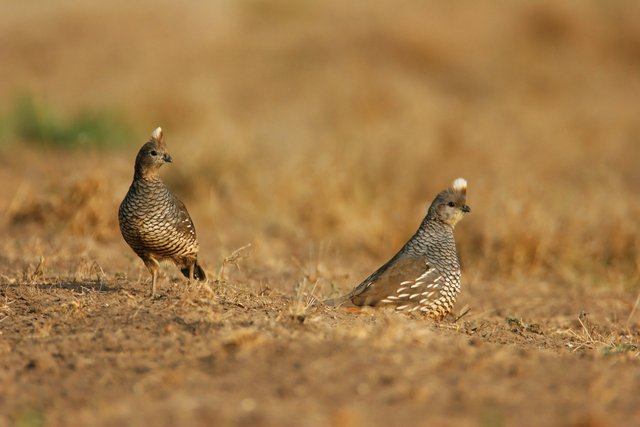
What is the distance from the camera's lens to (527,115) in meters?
17.8

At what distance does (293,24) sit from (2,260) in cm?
1640

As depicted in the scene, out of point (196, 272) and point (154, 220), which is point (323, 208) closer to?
point (196, 272)

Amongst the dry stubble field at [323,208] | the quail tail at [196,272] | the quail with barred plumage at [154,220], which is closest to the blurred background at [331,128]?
the dry stubble field at [323,208]

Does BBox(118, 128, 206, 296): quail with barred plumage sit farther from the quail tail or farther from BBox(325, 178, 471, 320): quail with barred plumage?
BBox(325, 178, 471, 320): quail with barred plumage

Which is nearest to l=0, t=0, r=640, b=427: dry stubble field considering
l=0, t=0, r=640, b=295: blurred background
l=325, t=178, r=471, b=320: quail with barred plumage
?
l=0, t=0, r=640, b=295: blurred background

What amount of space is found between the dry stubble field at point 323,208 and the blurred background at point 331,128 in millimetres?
47

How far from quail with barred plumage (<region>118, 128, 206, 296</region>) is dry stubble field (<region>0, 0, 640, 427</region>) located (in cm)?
28

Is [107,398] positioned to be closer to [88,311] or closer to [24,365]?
[24,365]

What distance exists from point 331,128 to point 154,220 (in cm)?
1019

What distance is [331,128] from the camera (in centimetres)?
1638

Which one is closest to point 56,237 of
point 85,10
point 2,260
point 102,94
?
point 2,260

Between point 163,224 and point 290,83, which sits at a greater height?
point 290,83

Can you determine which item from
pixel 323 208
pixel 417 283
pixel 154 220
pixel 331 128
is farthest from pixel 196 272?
pixel 331 128

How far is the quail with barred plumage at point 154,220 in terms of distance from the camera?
6.34 m
